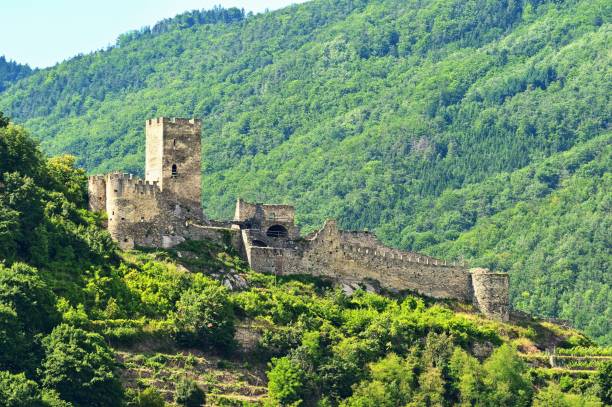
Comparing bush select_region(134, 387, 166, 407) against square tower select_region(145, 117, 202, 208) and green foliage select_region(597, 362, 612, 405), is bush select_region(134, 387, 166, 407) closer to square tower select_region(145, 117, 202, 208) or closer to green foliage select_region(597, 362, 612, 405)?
square tower select_region(145, 117, 202, 208)

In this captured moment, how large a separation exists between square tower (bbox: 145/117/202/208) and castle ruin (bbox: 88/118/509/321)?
0.14 ft

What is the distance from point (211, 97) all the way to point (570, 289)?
186ft

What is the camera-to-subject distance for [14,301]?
78000mm

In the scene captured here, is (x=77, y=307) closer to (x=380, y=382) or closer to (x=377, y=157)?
(x=380, y=382)

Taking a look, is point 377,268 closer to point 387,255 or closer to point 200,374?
point 387,255

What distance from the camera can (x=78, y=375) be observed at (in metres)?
76.4

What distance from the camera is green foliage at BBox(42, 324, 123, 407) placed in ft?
250

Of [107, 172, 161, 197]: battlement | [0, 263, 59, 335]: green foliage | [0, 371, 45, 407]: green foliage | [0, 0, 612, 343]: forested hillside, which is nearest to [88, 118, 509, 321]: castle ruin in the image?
[107, 172, 161, 197]: battlement

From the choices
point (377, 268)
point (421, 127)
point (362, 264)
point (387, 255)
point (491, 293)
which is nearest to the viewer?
point (362, 264)

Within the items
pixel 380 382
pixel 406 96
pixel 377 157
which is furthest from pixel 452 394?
pixel 406 96

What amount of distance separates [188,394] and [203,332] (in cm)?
392

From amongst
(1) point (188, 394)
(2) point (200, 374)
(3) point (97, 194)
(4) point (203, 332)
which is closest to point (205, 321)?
(4) point (203, 332)

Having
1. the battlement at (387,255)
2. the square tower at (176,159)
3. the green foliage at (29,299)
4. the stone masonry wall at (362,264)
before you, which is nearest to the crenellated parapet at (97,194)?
the square tower at (176,159)

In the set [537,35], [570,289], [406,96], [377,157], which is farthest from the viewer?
[537,35]
